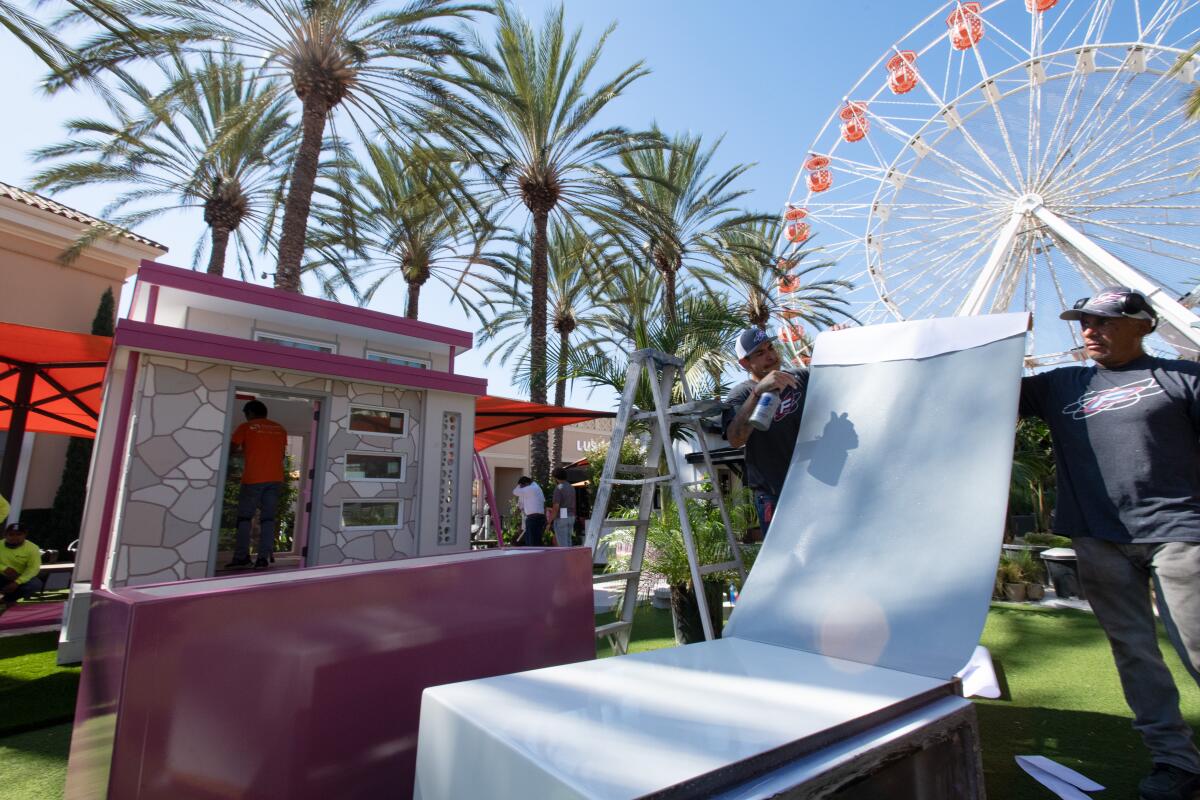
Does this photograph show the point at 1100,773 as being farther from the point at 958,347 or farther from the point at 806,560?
the point at 958,347

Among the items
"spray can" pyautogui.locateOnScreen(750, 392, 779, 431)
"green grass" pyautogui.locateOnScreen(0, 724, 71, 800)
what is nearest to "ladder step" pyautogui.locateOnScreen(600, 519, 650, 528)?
"spray can" pyautogui.locateOnScreen(750, 392, 779, 431)

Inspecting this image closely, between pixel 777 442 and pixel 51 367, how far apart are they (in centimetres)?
984

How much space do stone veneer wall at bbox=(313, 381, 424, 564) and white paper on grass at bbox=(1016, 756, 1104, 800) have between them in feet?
20.0

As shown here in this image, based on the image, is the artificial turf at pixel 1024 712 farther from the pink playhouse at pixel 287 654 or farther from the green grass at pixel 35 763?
the pink playhouse at pixel 287 654

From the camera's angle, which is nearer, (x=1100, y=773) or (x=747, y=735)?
(x=747, y=735)

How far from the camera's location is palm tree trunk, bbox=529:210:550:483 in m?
12.2

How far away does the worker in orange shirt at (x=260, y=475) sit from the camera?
22.0 ft

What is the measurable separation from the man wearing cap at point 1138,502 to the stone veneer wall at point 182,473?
5494 millimetres

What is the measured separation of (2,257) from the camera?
13.4 m

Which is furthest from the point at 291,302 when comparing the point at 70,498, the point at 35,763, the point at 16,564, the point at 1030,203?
the point at 1030,203

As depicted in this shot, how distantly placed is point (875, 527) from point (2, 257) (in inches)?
757

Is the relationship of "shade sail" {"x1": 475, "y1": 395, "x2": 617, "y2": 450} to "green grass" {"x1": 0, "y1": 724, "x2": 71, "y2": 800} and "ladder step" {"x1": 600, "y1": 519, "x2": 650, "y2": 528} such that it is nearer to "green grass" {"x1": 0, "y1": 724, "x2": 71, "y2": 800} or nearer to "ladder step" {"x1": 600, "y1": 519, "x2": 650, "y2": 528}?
"ladder step" {"x1": 600, "y1": 519, "x2": 650, "y2": 528}

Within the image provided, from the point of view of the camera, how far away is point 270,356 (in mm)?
6441

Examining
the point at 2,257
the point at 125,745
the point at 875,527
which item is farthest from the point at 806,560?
the point at 2,257
